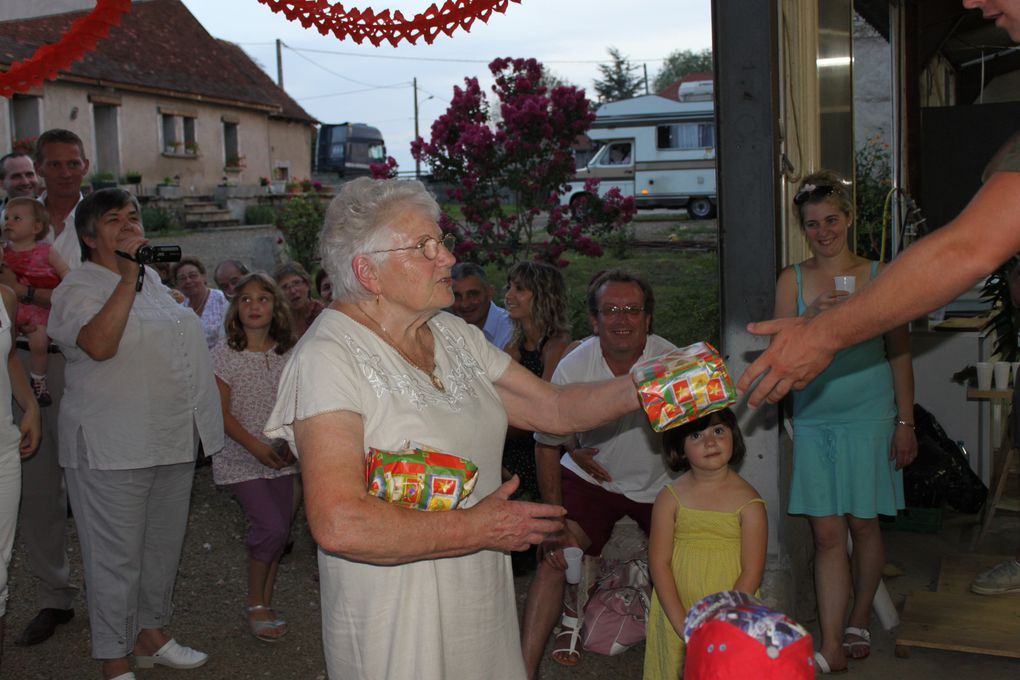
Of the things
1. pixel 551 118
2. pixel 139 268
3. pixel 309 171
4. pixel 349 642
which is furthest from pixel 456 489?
pixel 309 171

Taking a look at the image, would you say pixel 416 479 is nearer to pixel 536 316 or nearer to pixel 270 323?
pixel 536 316

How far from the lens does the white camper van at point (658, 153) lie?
28438 millimetres

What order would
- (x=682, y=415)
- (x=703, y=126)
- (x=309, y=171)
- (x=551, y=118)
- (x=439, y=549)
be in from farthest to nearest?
(x=309, y=171)
(x=703, y=126)
(x=551, y=118)
(x=682, y=415)
(x=439, y=549)

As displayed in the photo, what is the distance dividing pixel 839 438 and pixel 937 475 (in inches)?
81.3

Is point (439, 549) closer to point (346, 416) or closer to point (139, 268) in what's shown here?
point (346, 416)

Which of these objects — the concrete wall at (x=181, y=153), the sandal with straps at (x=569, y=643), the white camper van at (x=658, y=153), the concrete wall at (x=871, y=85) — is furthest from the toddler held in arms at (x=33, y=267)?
the white camper van at (x=658, y=153)

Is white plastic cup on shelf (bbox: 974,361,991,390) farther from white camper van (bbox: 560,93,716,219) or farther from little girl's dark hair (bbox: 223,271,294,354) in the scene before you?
white camper van (bbox: 560,93,716,219)

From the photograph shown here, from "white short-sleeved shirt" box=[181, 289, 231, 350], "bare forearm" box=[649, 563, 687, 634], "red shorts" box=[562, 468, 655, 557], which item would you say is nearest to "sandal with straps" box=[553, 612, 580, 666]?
"red shorts" box=[562, 468, 655, 557]

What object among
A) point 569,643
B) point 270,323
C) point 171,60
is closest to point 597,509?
point 569,643

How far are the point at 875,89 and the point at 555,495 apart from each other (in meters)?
17.9

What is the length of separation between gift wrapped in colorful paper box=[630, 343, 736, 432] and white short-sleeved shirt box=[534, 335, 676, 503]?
1958mm

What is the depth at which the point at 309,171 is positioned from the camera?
34.8 metres

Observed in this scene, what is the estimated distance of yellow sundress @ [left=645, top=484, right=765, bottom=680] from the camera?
3.77m

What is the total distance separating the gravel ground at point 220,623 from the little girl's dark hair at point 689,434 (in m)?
1.25
